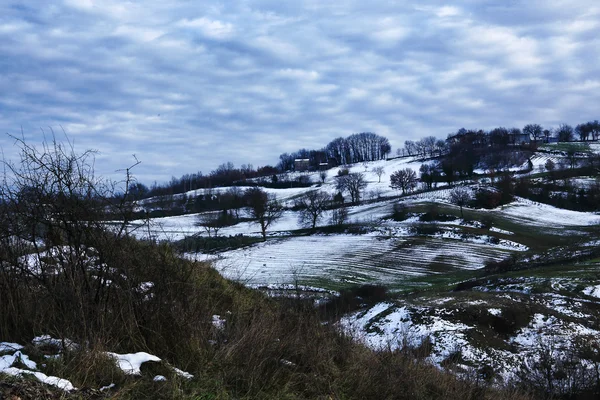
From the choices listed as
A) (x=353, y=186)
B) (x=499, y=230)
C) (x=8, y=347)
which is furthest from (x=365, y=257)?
(x=8, y=347)

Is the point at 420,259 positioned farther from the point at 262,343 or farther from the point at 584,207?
the point at 262,343

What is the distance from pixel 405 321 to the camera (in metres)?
26.2

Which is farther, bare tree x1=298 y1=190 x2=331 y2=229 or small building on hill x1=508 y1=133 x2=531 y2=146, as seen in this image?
small building on hill x1=508 y1=133 x2=531 y2=146

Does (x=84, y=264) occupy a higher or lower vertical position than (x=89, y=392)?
higher

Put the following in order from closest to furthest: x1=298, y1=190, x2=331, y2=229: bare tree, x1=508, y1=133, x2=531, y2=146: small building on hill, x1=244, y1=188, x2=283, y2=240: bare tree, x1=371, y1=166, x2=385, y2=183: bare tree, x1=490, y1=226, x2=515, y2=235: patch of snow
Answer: x1=490, y1=226, x2=515, y2=235: patch of snow → x1=244, y1=188, x2=283, y2=240: bare tree → x1=298, y1=190, x2=331, y2=229: bare tree → x1=371, y1=166, x2=385, y2=183: bare tree → x1=508, y1=133, x2=531, y2=146: small building on hill

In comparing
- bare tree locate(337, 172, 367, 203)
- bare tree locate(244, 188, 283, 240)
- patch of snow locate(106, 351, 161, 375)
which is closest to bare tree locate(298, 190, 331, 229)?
bare tree locate(244, 188, 283, 240)

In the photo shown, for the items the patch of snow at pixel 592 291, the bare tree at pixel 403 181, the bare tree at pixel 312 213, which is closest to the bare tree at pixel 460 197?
the bare tree at pixel 403 181

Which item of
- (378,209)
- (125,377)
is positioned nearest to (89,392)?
(125,377)

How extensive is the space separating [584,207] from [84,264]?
87.3 metres

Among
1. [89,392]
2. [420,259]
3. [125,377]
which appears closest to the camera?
[89,392]

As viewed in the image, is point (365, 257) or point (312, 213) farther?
point (312, 213)

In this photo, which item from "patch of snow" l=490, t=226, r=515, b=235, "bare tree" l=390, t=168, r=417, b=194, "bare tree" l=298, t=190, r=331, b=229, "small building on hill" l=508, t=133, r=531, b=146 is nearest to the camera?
"patch of snow" l=490, t=226, r=515, b=235

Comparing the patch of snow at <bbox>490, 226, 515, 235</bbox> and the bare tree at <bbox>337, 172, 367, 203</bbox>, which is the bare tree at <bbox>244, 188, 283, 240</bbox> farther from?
the patch of snow at <bbox>490, 226, 515, 235</bbox>

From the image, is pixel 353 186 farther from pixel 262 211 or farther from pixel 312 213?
pixel 262 211
